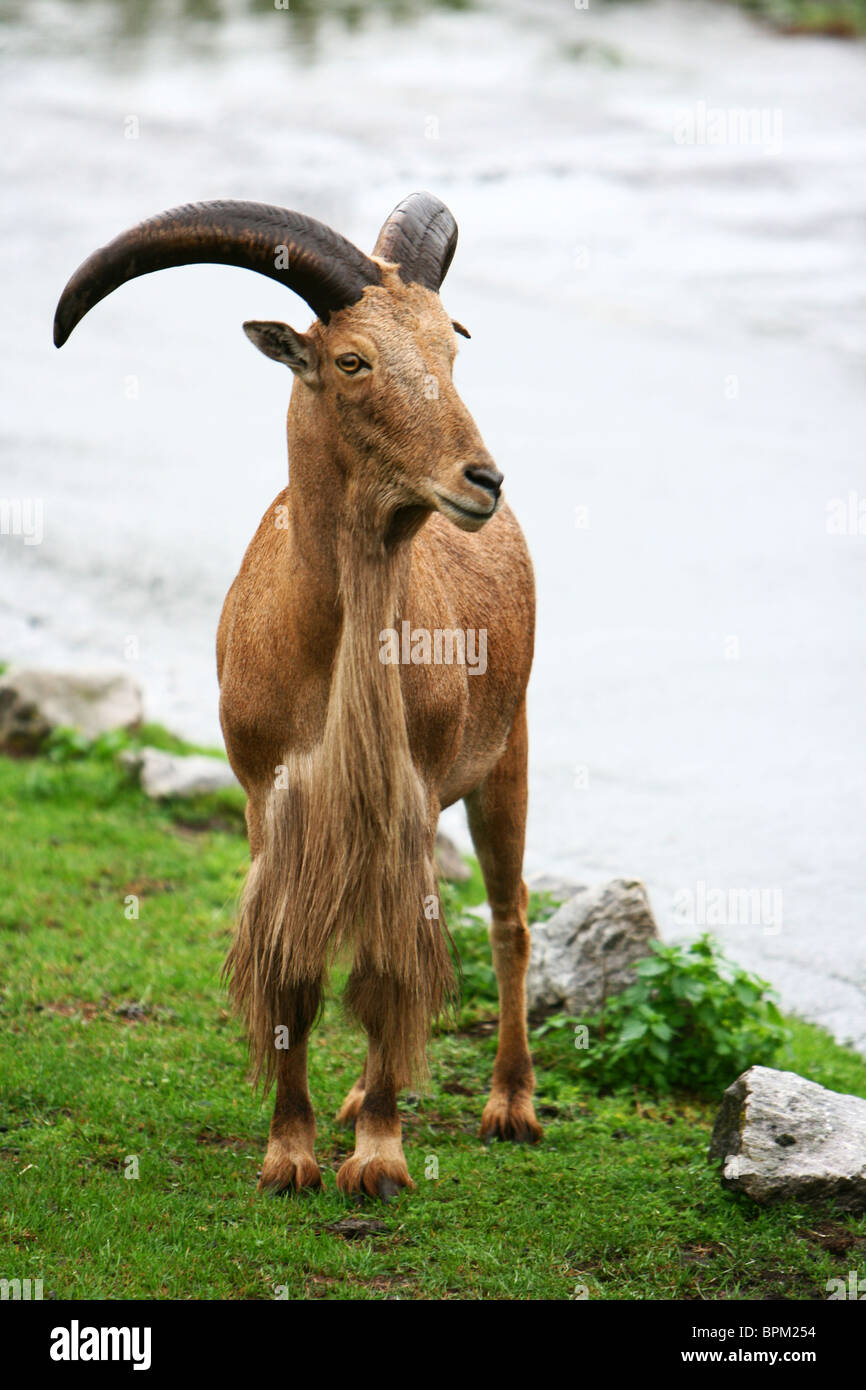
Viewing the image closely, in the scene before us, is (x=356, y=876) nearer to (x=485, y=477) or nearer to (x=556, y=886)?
(x=485, y=477)

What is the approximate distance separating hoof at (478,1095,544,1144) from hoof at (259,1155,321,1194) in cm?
91

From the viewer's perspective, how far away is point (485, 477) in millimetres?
4113

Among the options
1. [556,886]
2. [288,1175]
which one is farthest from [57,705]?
[288,1175]

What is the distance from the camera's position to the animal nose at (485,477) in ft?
13.5

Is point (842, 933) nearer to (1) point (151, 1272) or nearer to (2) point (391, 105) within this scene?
(1) point (151, 1272)

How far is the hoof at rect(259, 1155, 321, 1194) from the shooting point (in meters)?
4.93

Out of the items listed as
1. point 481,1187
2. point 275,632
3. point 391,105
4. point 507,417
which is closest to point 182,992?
point 481,1187

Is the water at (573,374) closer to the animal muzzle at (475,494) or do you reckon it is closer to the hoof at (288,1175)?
the hoof at (288,1175)

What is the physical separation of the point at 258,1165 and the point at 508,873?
4.94 ft

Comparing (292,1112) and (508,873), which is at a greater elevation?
(508,873)

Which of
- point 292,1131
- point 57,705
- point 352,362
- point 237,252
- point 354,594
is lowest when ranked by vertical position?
point 292,1131

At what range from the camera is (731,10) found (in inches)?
1127

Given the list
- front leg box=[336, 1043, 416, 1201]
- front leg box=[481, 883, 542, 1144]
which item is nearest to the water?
front leg box=[481, 883, 542, 1144]

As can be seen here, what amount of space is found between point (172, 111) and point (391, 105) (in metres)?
3.57
